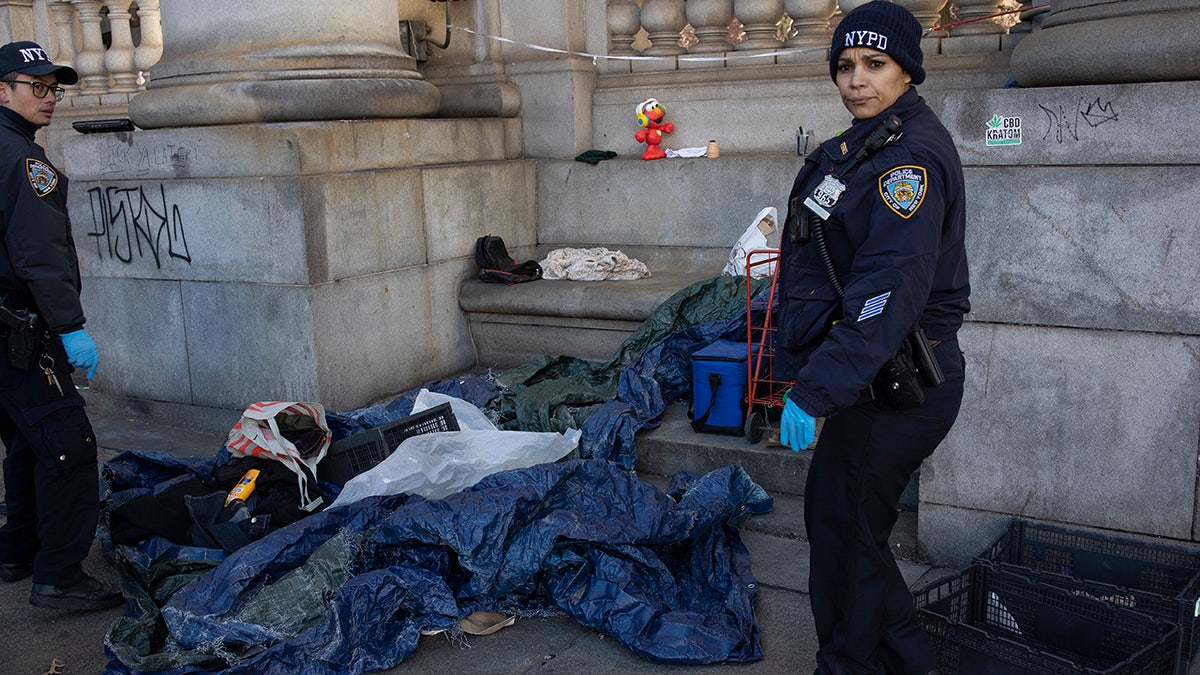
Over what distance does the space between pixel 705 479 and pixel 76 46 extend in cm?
827

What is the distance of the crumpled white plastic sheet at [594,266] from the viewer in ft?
23.4

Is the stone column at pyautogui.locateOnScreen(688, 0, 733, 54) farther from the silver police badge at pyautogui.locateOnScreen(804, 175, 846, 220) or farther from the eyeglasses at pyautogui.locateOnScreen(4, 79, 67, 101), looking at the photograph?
the silver police badge at pyautogui.locateOnScreen(804, 175, 846, 220)

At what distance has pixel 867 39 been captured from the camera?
2.94m

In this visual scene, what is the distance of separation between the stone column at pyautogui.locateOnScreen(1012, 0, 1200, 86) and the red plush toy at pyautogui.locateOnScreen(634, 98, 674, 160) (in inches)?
141

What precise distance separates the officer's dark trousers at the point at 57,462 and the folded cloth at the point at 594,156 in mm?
4109

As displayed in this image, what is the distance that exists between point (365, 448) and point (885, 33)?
3.15 meters

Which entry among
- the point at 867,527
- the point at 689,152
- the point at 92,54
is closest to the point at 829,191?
the point at 867,527

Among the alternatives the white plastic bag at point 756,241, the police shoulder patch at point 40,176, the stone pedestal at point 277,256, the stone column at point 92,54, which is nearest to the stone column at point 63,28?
the stone column at point 92,54

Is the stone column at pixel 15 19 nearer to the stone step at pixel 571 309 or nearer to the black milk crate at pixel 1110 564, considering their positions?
the stone step at pixel 571 309

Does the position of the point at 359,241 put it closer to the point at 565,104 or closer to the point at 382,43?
the point at 382,43

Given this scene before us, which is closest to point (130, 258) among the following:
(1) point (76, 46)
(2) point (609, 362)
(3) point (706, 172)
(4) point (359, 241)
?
(4) point (359, 241)

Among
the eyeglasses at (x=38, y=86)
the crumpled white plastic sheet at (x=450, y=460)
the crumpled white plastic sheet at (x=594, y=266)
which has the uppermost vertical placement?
the eyeglasses at (x=38, y=86)

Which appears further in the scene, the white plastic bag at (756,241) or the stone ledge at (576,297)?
the stone ledge at (576,297)

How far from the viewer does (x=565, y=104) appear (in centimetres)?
783
